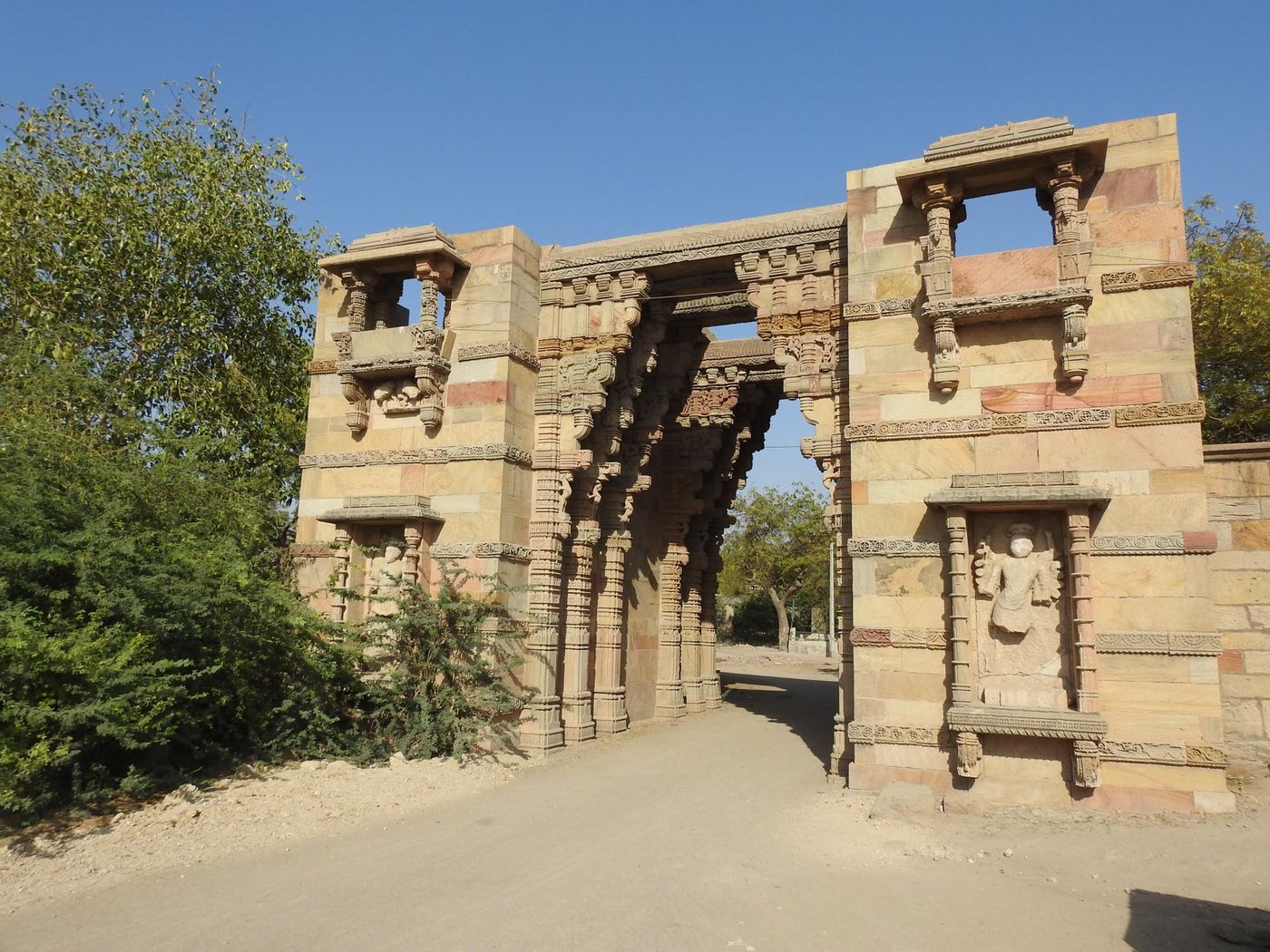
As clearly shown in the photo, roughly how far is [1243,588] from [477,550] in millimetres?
8647

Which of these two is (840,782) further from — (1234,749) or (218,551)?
(218,551)

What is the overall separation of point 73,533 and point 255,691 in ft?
8.60

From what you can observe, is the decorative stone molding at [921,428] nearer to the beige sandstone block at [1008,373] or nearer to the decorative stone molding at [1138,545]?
the beige sandstone block at [1008,373]

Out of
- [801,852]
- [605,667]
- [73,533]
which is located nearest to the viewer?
[801,852]

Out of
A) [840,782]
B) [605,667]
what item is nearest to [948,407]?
[840,782]

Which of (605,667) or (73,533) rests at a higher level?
(73,533)

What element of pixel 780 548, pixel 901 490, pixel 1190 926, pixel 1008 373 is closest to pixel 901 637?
pixel 901 490

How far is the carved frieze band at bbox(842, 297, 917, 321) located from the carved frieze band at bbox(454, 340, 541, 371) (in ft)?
14.3

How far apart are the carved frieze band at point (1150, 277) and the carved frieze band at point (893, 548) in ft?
10.3

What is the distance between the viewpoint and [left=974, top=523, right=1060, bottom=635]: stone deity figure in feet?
27.6

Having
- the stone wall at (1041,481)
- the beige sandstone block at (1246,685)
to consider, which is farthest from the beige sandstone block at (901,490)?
the beige sandstone block at (1246,685)

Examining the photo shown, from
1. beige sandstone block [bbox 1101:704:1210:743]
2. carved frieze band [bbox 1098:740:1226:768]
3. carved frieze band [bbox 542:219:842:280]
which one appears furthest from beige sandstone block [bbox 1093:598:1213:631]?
carved frieze band [bbox 542:219:842:280]

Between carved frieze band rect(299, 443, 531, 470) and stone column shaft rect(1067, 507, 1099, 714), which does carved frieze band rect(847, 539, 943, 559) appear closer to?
stone column shaft rect(1067, 507, 1099, 714)

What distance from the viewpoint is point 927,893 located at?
6059mm
